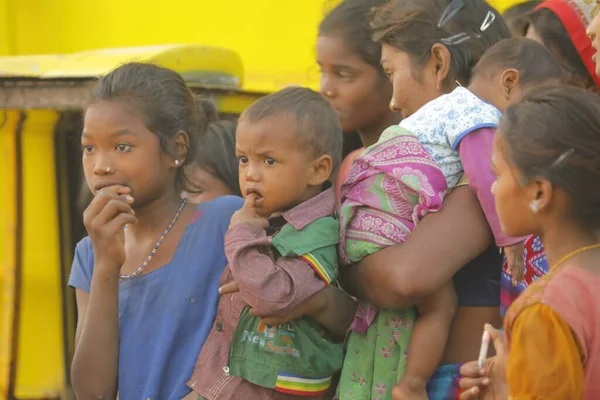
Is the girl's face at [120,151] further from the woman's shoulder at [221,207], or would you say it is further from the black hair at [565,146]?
the black hair at [565,146]

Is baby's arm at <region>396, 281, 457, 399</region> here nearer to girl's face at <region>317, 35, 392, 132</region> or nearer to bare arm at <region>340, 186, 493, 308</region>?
bare arm at <region>340, 186, 493, 308</region>

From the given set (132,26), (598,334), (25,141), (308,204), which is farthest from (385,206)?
(132,26)

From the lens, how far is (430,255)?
236 cm

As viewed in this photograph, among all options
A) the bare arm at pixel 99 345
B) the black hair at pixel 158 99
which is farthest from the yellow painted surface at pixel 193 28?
the bare arm at pixel 99 345

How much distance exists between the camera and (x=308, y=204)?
8.35 ft

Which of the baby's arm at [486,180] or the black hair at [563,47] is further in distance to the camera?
the black hair at [563,47]

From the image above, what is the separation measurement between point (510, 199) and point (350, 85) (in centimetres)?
113

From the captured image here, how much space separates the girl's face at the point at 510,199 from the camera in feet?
6.76

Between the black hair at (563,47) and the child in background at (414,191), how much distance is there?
0.96m

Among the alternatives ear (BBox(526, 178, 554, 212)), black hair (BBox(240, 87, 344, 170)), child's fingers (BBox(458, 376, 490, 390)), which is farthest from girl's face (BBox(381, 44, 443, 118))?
child's fingers (BBox(458, 376, 490, 390))

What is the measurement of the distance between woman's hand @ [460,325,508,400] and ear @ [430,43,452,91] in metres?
0.81

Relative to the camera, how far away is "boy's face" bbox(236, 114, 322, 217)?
252 centimetres

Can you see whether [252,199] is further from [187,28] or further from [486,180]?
[187,28]

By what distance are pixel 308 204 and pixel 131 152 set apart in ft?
1.84
